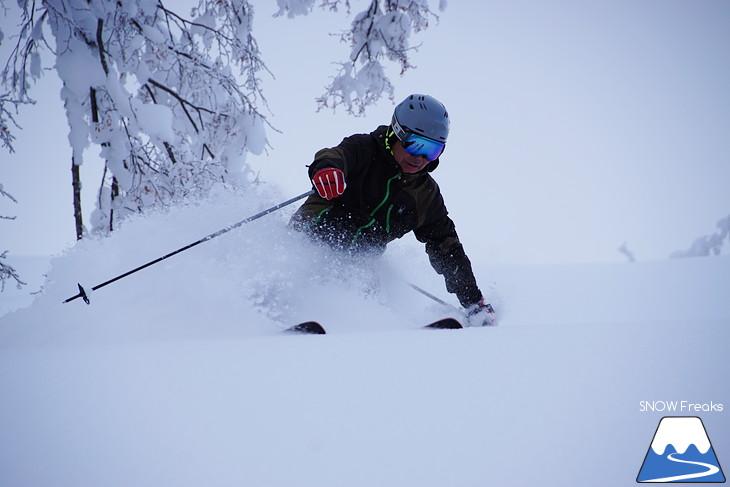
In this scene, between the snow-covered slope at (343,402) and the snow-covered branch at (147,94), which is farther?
the snow-covered branch at (147,94)

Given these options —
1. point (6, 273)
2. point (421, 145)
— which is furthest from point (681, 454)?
point (6, 273)

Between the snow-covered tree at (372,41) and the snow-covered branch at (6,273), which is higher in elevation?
the snow-covered tree at (372,41)

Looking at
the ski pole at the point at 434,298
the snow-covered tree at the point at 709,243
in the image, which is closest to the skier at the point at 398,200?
the ski pole at the point at 434,298

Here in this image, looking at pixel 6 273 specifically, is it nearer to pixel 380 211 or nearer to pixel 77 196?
pixel 77 196

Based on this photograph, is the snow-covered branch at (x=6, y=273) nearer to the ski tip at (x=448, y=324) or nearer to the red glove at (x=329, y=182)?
the red glove at (x=329, y=182)

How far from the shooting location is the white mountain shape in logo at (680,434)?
3.02 ft

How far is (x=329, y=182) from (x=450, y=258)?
1.56 metres

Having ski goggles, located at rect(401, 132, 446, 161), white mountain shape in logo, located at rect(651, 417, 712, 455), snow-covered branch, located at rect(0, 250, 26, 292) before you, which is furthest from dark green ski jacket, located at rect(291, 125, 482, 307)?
snow-covered branch, located at rect(0, 250, 26, 292)

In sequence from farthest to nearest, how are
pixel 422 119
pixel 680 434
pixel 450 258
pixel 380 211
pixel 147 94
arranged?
1. pixel 147 94
2. pixel 450 258
3. pixel 380 211
4. pixel 422 119
5. pixel 680 434

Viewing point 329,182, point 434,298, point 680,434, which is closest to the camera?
point 680,434

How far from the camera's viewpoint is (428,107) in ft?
10.8

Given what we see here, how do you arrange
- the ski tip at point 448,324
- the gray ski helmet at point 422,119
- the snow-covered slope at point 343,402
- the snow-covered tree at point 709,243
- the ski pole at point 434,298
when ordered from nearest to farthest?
the snow-covered slope at point 343,402 → the ski tip at point 448,324 → the gray ski helmet at point 422,119 → the ski pole at point 434,298 → the snow-covered tree at point 709,243

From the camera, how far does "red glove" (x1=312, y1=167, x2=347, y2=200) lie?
8.94 ft

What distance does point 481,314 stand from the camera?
3.40 meters
